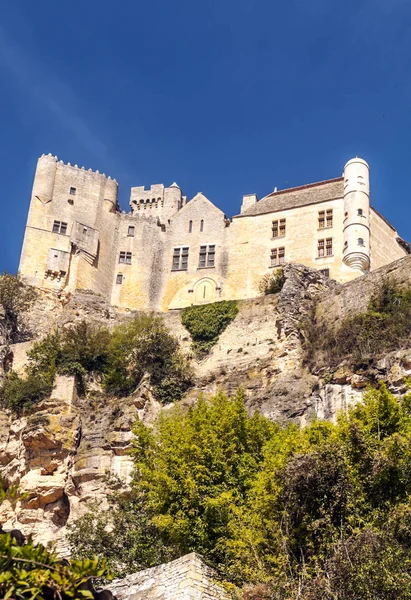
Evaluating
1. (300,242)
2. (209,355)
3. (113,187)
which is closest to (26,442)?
(209,355)

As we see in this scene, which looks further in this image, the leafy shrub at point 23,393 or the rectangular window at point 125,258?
the rectangular window at point 125,258

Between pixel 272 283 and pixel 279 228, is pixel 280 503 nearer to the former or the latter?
pixel 272 283

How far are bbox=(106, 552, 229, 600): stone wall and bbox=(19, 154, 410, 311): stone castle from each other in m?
24.6

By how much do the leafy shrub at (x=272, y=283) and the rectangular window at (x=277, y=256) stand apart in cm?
101

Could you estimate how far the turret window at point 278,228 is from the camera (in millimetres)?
42844

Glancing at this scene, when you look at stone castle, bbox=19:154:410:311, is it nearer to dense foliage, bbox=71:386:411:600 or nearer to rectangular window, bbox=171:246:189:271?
rectangular window, bbox=171:246:189:271

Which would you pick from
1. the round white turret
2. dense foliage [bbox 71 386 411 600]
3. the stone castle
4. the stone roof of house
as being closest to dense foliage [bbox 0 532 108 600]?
dense foliage [bbox 71 386 411 600]

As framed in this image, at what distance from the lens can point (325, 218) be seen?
4247cm

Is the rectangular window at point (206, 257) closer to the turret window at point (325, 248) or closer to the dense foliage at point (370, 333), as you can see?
the turret window at point (325, 248)

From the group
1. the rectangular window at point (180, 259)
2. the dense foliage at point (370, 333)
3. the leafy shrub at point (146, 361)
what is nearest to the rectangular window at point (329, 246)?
the rectangular window at point (180, 259)

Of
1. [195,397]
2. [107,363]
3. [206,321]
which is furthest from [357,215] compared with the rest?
[195,397]

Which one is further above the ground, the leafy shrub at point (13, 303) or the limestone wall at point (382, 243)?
the limestone wall at point (382, 243)

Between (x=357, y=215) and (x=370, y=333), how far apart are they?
14.9m

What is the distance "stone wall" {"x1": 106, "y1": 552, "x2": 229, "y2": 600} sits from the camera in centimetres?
1616
